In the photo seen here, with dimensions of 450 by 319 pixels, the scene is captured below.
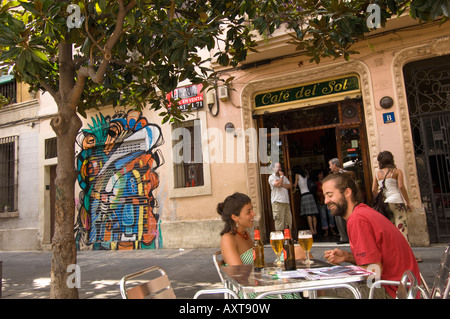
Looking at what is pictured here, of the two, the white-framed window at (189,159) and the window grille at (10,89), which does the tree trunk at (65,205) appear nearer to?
the white-framed window at (189,159)

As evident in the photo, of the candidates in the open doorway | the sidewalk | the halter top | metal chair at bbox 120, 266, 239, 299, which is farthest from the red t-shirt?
the open doorway

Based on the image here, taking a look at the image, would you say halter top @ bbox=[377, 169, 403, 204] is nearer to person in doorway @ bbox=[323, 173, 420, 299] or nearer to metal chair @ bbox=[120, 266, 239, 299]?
person in doorway @ bbox=[323, 173, 420, 299]

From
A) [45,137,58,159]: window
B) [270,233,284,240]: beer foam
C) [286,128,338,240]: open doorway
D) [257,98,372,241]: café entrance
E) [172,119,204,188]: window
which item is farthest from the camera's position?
[45,137,58,159]: window

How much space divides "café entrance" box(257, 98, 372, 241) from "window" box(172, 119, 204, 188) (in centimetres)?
175

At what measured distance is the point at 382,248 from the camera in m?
2.40

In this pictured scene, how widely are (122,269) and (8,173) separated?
27.2 feet

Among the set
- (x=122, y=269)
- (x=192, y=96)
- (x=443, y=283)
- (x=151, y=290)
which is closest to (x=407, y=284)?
(x=443, y=283)

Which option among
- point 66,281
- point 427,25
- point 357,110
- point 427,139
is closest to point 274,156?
point 357,110

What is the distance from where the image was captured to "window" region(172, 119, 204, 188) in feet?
31.8

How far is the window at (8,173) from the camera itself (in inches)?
491

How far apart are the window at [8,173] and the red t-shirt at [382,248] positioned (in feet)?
42.1

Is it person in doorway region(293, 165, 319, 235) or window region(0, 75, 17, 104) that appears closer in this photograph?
person in doorway region(293, 165, 319, 235)

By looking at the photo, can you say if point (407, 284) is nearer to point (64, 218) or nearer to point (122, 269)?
point (64, 218)

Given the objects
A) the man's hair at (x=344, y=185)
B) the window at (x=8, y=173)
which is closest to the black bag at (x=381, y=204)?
the man's hair at (x=344, y=185)
